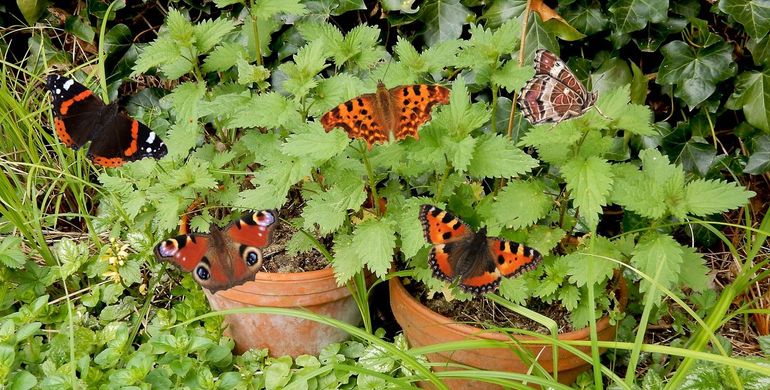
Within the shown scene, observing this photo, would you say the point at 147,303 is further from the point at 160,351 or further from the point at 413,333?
the point at 413,333

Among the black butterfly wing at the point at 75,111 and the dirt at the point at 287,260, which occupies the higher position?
the black butterfly wing at the point at 75,111

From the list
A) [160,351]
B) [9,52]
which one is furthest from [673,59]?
[9,52]

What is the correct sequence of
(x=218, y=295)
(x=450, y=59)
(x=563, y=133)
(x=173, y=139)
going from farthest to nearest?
(x=218, y=295) < (x=173, y=139) < (x=450, y=59) < (x=563, y=133)

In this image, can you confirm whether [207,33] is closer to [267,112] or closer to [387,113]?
[267,112]

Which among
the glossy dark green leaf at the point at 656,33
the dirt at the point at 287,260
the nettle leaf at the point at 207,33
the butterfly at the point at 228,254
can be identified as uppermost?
the nettle leaf at the point at 207,33

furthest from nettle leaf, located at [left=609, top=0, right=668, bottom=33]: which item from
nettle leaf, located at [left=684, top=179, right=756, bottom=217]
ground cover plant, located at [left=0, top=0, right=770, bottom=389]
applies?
nettle leaf, located at [left=684, top=179, right=756, bottom=217]

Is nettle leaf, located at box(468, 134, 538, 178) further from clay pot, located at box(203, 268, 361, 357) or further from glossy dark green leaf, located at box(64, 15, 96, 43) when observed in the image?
glossy dark green leaf, located at box(64, 15, 96, 43)

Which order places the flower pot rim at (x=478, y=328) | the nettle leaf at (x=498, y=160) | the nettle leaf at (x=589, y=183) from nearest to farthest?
the nettle leaf at (x=589, y=183)
the nettle leaf at (x=498, y=160)
the flower pot rim at (x=478, y=328)

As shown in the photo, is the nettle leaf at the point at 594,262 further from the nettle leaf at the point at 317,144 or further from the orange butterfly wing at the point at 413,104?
the nettle leaf at the point at 317,144

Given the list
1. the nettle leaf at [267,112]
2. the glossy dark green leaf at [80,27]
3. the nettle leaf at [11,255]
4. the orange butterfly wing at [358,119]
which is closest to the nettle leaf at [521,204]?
the orange butterfly wing at [358,119]
